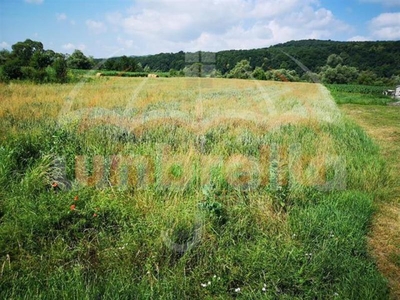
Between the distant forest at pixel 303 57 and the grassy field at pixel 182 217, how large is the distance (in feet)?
23.5

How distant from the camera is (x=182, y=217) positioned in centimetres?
343

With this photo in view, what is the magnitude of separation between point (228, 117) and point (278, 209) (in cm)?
479

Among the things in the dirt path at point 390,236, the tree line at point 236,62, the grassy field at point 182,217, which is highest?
the tree line at point 236,62

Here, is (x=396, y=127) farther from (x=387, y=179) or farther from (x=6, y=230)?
(x=6, y=230)

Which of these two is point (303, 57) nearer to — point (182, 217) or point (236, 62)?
point (236, 62)

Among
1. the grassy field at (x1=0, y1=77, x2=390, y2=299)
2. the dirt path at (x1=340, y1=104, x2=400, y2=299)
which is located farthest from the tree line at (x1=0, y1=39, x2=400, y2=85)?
the dirt path at (x1=340, y1=104, x2=400, y2=299)

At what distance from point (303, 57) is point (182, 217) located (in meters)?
23.9

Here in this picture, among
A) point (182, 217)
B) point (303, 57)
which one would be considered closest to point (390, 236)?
point (182, 217)

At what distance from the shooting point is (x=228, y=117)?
27.5ft

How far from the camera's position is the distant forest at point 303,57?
2171 cm

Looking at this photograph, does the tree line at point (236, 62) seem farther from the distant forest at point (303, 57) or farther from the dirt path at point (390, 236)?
the dirt path at point (390, 236)

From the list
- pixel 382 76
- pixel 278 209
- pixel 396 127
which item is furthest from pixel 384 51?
pixel 278 209

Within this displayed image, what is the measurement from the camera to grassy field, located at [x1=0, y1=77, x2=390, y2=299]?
2674mm

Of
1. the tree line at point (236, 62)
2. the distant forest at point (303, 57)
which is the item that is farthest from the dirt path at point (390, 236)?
the distant forest at point (303, 57)
